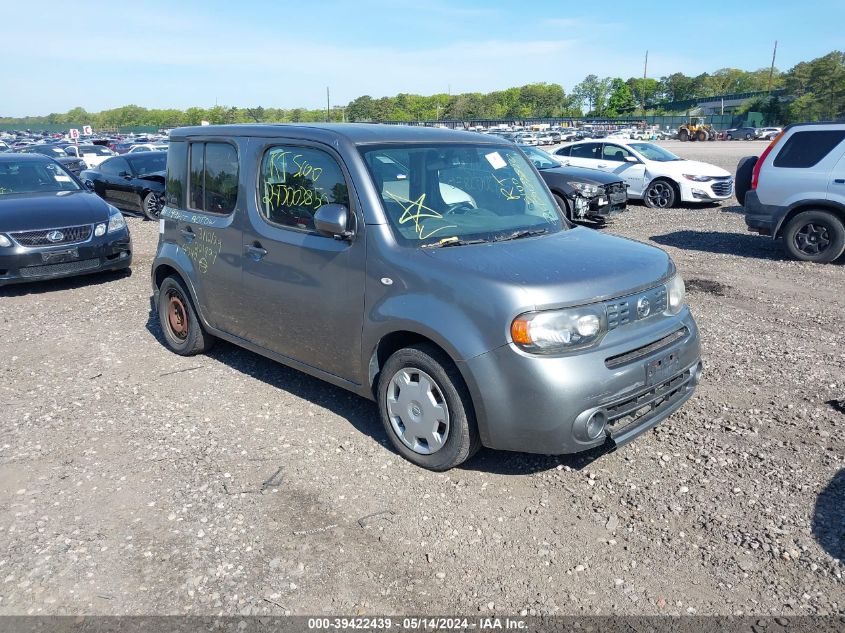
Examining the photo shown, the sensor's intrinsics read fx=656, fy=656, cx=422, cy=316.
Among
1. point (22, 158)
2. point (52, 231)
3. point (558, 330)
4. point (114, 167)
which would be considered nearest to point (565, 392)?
point (558, 330)

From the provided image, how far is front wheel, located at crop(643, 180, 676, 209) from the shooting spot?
48.9 ft

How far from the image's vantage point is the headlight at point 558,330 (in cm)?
326

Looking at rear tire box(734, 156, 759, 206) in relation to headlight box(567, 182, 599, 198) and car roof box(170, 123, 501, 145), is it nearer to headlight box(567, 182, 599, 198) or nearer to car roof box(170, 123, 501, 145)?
headlight box(567, 182, 599, 198)

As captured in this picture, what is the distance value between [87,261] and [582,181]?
858 cm

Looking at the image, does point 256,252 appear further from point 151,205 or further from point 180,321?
point 151,205

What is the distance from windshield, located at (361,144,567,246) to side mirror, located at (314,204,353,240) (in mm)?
255

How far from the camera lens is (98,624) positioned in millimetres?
2723

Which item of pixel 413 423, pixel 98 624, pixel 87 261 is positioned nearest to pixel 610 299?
pixel 413 423

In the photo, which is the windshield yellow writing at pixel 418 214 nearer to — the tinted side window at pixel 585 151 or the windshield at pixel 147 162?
the windshield at pixel 147 162

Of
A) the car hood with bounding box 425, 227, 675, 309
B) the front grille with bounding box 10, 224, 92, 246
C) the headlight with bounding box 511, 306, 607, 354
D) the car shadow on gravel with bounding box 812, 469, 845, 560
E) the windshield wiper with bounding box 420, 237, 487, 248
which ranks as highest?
the windshield wiper with bounding box 420, 237, 487, 248

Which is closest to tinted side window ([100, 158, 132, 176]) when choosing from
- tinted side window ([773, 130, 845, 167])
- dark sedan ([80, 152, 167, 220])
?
dark sedan ([80, 152, 167, 220])

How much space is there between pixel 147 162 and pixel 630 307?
13.8 metres

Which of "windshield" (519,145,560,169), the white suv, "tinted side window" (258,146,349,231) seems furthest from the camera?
"windshield" (519,145,560,169)

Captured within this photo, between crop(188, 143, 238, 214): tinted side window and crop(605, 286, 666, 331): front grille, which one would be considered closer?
crop(605, 286, 666, 331): front grille
